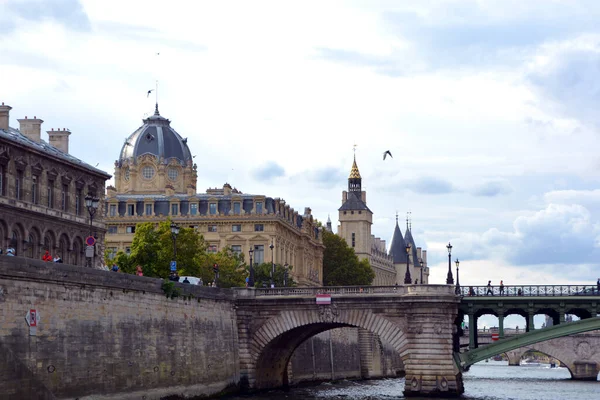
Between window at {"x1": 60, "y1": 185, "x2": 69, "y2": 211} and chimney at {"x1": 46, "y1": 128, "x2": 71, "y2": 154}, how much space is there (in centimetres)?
691

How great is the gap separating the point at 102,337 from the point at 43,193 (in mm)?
21437

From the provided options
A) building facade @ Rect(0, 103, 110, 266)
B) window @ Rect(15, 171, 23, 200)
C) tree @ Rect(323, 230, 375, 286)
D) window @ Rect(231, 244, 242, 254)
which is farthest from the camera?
tree @ Rect(323, 230, 375, 286)

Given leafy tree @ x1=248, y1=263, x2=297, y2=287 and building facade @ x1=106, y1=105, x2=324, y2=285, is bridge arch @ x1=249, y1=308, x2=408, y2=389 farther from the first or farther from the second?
building facade @ x1=106, y1=105, x2=324, y2=285

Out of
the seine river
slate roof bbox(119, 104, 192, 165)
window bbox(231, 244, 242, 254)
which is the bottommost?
the seine river

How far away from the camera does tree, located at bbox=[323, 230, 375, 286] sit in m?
172

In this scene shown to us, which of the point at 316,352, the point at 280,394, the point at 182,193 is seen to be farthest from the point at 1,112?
the point at 182,193

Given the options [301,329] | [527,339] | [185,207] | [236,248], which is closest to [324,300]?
[301,329]

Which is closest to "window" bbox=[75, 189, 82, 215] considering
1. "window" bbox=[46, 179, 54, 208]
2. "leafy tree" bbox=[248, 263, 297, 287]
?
"window" bbox=[46, 179, 54, 208]

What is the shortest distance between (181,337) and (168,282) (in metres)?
3.74

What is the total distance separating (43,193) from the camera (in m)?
78.9

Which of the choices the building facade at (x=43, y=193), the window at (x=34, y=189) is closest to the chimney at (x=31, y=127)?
the building facade at (x=43, y=193)

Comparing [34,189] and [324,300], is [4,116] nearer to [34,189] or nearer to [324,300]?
[34,189]

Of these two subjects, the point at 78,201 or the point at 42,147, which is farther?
the point at 78,201

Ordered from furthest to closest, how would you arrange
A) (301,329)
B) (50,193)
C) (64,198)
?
(301,329), (64,198), (50,193)
